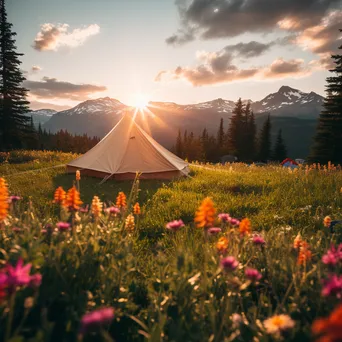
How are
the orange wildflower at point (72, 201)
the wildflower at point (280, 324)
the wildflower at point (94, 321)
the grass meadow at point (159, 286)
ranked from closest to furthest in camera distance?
the wildflower at point (94, 321), the wildflower at point (280, 324), the grass meadow at point (159, 286), the orange wildflower at point (72, 201)

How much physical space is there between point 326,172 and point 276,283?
8341 mm

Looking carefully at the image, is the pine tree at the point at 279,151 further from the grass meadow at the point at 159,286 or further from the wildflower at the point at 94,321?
the wildflower at the point at 94,321

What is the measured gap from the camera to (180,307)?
2076 millimetres

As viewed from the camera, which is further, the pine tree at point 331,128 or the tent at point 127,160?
the pine tree at point 331,128

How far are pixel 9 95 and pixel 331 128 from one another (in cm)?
3645

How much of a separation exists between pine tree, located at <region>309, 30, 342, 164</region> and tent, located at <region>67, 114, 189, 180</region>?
25.5 m

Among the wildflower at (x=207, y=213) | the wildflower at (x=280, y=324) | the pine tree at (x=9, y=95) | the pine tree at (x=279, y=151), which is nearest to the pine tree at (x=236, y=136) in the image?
the pine tree at (x=279, y=151)

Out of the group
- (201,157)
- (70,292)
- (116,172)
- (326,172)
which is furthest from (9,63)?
(201,157)

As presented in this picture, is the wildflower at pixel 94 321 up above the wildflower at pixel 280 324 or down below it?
above

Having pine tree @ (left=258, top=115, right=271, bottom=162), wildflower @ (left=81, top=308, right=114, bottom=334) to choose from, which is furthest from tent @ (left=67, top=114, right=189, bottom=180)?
pine tree @ (left=258, top=115, right=271, bottom=162)

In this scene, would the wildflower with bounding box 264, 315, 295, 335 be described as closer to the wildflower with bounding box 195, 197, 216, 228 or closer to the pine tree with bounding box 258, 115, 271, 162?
the wildflower with bounding box 195, 197, 216, 228

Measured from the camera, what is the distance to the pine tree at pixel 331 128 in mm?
29984

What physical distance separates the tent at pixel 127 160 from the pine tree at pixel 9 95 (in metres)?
23.1

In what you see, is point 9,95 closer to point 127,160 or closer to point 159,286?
point 127,160
